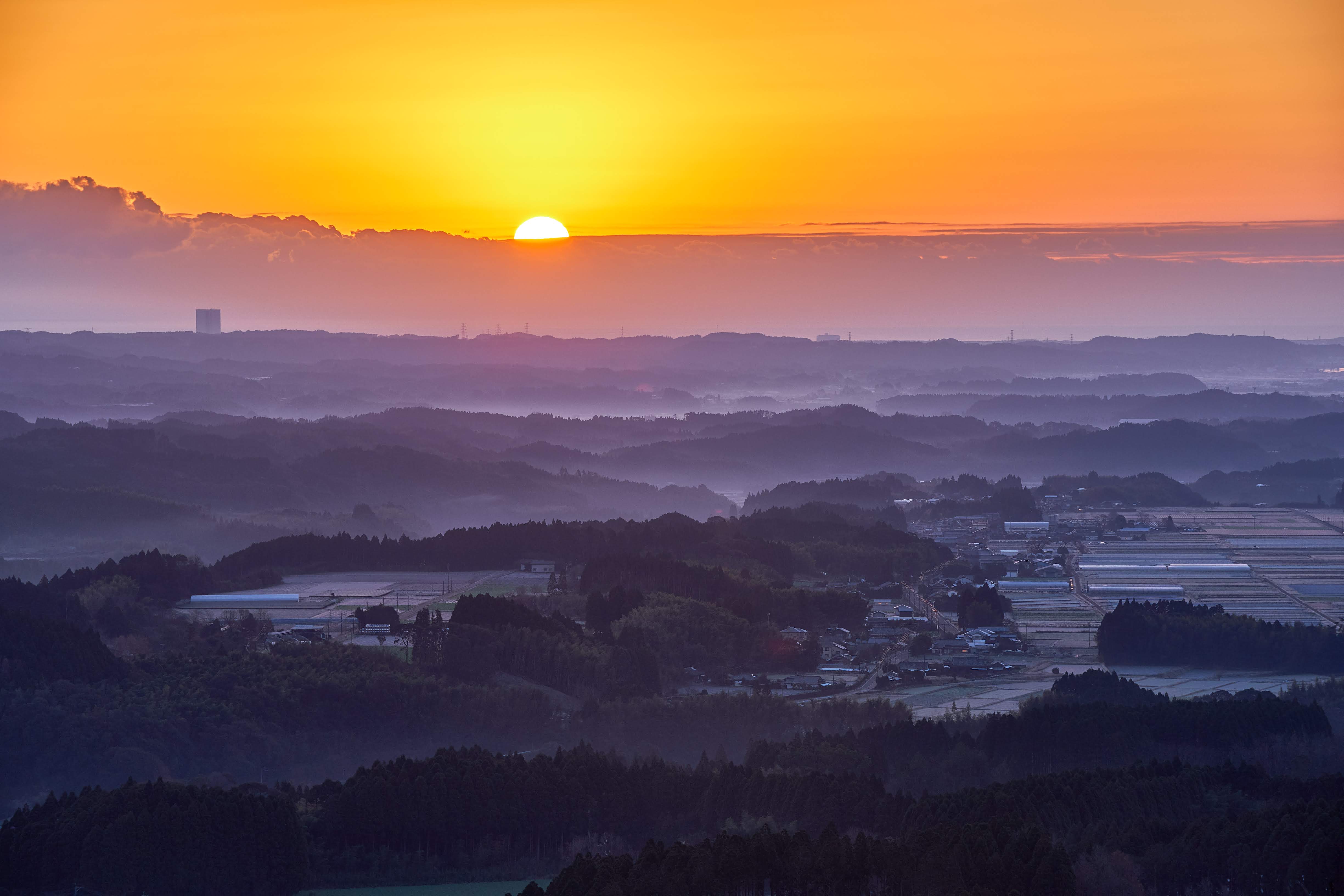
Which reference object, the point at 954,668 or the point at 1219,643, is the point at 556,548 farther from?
the point at 1219,643

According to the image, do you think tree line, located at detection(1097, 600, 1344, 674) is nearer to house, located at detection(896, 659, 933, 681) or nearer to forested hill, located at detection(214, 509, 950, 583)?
house, located at detection(896, 659, 933, 681)

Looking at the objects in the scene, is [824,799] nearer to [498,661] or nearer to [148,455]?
[498,661]

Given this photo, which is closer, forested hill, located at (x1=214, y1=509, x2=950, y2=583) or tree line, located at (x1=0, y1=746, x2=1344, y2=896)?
tree line, located at (x1=0, y1=746, x2=1344, y2=896)

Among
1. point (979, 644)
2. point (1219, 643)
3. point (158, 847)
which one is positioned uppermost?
point (1219, 643)

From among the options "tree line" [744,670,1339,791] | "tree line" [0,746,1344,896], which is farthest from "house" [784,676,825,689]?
"tree line" [0,746,1344,896]

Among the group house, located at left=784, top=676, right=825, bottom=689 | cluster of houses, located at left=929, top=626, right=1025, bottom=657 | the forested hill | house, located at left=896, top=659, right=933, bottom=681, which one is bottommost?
house, located at left=784, top=676, right=825, bottom=689

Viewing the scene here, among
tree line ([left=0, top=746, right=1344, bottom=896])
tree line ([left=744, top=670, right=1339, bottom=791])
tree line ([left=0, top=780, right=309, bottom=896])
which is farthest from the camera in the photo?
tree line ([left=744, top=670, right=1339, bottom=791])

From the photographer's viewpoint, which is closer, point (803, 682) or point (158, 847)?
point (158, 847)

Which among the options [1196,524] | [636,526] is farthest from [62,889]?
[1196,524]

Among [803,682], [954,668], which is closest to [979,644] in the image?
[954,668]

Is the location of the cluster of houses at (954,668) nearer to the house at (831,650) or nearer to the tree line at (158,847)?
the house at (831,650)

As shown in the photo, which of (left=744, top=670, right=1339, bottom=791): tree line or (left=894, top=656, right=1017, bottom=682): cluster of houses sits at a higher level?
(left=744, top=670, right=1339, bottom=791): tree line

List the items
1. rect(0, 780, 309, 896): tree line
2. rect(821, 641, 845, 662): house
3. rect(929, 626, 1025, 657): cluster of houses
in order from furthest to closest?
rect(821, 641, 845, 662): house < rect(929, 626, 1025, 657): cluster of houses < rect(0, 780, 309, 896): tree line
